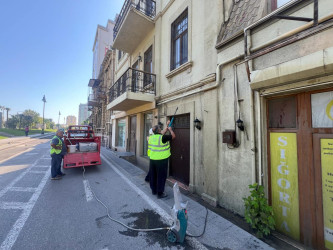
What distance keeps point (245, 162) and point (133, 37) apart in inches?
341

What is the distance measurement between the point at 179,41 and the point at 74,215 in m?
6.48

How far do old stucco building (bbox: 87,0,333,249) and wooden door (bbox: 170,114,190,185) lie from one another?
0.04 meters

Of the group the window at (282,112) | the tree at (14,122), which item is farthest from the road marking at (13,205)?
the tree at (14,122)

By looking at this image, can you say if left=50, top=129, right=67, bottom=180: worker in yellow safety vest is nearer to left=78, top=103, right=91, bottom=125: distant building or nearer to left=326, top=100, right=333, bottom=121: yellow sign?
left=326, top=100, right=333, bottom=121: yellow sign

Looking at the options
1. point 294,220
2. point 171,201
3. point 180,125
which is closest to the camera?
point 294,220

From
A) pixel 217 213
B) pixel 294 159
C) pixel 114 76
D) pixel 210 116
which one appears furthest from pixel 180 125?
pixel 114 76

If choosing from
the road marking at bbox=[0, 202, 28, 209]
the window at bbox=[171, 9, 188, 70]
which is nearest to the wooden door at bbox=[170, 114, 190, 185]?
the window at bbox=[171, 9, 188, 70]

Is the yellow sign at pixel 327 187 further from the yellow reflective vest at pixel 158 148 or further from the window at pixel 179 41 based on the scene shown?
the window at pixel 179 41

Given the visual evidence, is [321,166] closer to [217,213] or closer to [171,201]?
[217,213]

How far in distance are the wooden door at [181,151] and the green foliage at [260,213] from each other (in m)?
2.40

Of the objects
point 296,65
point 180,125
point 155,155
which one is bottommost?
point 155,155

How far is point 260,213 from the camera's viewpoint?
2715mm

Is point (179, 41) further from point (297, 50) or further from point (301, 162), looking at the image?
point (301, 162)

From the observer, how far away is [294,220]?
2709mm
